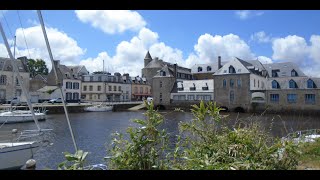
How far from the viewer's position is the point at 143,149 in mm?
2795

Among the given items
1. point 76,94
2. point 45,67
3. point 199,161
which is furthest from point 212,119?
point 45,67

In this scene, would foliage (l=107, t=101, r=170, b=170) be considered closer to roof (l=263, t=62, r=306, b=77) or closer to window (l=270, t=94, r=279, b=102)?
window (l=270, t=94, r=279, b=102)

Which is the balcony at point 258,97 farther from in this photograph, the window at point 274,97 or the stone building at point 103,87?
A: the stone building at point 103,87

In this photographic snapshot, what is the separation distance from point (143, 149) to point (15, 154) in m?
10.6

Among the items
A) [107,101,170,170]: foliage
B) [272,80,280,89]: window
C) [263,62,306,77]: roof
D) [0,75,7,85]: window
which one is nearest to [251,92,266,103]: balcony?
[272,80,280,89]: window

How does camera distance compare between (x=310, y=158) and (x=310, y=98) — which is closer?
(x=310, y=158)

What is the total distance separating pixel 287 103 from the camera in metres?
46.8

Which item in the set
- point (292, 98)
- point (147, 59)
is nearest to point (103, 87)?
point (147, 59)

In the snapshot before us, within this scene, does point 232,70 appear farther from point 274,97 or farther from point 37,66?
point 37,66

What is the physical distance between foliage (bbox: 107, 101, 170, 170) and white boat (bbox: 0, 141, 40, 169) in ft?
32.6

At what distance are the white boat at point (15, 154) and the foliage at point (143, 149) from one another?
993 cm

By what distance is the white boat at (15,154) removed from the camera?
1110cm
